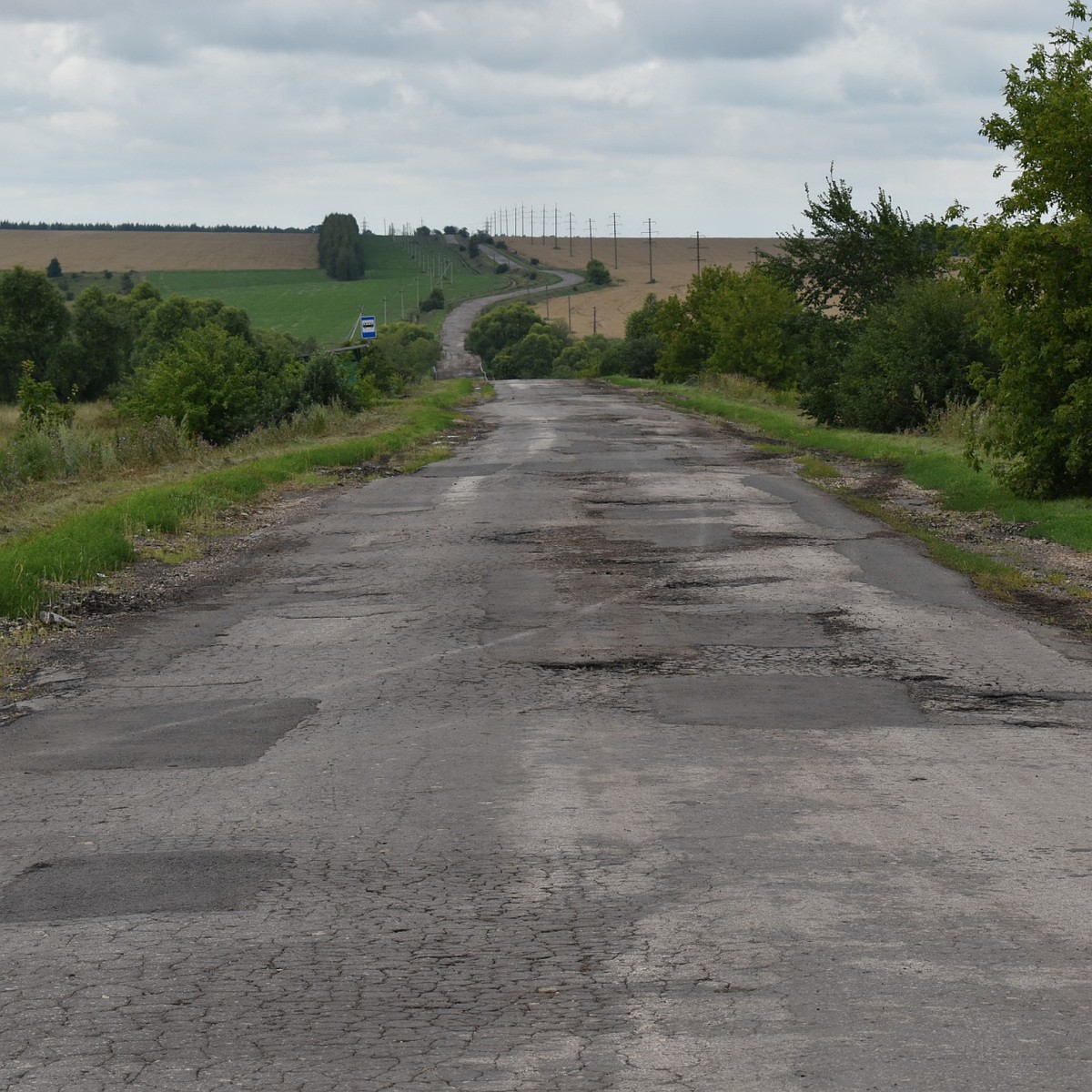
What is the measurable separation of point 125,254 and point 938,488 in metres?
176

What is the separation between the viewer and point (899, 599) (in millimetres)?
12125

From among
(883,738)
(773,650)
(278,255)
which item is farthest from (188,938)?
(278,255)

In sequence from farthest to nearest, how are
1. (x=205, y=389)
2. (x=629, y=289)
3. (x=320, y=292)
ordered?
(x=629, y=289) < (x=320, y=292) < (x=205, y=389)

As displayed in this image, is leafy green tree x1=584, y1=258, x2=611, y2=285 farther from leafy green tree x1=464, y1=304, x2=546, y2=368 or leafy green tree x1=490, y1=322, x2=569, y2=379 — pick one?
leafy green tree x1=490, y1=322, x2=569, y2=379

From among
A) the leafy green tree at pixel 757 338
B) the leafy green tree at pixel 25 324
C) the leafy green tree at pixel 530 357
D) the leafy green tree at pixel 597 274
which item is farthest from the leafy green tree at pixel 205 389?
the leafy green tree at pixel 597 274

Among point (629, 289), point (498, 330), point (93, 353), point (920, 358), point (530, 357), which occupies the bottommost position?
point (530, 357)

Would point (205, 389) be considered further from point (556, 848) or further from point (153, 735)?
point (556, 848)

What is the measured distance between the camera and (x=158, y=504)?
1784 cm

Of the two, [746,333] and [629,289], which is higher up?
[629,289]

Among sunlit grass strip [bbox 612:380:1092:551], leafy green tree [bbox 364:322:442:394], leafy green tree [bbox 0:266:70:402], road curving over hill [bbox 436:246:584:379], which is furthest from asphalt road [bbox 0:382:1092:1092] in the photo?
road curving over hill [bbox 436:246:584:379]

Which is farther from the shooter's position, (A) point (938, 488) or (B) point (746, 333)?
(B) point (746, 333)

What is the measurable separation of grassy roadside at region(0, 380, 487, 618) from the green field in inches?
4088

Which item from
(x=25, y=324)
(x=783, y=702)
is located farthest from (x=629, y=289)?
(x=783, y=702)

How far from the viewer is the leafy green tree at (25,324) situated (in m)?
67.1
